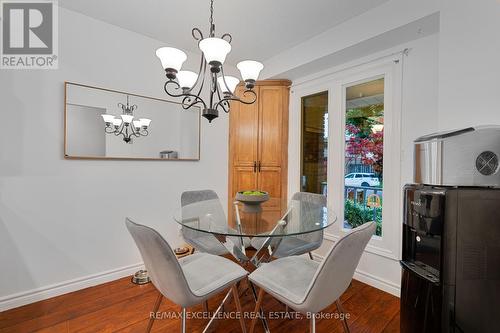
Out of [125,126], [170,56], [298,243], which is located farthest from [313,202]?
[125,126]

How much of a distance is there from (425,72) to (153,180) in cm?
287

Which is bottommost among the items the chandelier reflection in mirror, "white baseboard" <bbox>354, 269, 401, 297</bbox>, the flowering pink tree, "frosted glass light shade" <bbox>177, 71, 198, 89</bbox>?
"white baseboard" <bbox>354, 269, 401, 297</bbox>

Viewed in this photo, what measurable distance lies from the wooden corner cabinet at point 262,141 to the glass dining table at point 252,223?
90 centimetres

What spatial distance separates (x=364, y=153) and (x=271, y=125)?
126 cm

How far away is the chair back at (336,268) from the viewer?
108 cm

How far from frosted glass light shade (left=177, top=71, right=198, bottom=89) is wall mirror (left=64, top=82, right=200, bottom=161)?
1.07m

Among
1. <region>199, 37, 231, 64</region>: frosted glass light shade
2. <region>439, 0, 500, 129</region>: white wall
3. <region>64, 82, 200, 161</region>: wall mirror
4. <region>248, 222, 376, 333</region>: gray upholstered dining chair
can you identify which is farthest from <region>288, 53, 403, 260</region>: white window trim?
<region>199, 37, 231, 64</region>: frosted glass light shade

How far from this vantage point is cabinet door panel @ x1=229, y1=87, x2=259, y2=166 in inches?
128

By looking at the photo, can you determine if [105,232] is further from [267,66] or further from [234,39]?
[267,66]

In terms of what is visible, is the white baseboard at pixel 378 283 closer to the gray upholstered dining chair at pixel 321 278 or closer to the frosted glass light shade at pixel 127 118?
the gray upholstered dining chair at pixel 321 278

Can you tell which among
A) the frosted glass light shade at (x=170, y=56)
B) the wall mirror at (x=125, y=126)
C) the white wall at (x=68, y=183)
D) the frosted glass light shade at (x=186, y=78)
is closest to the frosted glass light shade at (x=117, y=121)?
the wall mirror at (x=125, y=126)

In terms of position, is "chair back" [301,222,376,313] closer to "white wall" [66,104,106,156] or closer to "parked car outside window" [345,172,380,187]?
"parked car outside window" [345,172,380,187]

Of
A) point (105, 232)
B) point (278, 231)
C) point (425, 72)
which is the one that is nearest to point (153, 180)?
point (105, 232)

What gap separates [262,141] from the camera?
325cm
